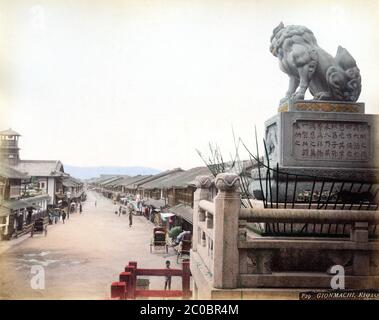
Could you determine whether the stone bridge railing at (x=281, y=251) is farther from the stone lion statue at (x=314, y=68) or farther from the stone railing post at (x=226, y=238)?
the stone lion statue at (x=314, y=68)

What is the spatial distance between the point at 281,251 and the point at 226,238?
2.64 ft

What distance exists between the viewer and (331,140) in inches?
209

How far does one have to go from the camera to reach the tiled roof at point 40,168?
40.0 metres

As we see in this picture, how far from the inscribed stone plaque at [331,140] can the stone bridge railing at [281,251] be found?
1.61 meters

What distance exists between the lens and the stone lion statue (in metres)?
5.51

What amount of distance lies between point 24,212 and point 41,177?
474 inches

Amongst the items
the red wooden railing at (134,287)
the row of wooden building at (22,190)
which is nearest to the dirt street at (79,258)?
the row of wooden building at (22,190)

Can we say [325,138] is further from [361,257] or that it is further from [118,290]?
[118,290]

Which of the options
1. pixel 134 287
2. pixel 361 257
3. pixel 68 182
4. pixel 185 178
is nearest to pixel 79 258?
pixel 134 287

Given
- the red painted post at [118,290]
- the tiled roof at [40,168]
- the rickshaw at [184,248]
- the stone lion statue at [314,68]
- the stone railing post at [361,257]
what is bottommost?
the rickshaw at [184,248]

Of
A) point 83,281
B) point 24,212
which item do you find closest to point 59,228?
point 24,212

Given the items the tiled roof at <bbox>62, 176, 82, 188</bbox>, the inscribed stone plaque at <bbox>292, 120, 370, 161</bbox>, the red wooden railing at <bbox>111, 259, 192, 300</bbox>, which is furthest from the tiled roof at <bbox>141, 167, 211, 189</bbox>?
the tiled roof at <bbox>62, 176, 82, 188</bbox>

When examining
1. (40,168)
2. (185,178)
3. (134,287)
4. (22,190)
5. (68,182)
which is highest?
(40,168)
